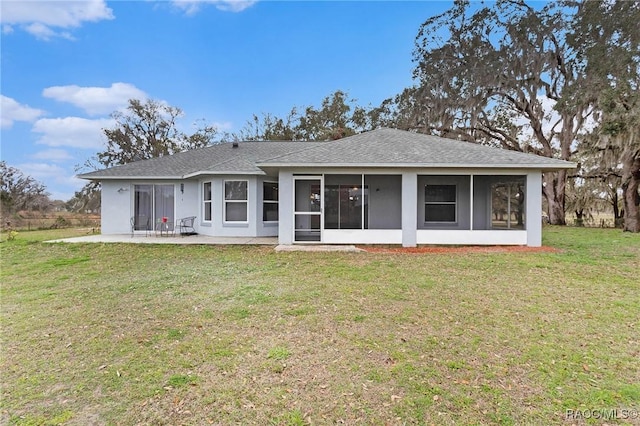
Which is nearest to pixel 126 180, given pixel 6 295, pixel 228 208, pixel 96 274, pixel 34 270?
pixel 228 208

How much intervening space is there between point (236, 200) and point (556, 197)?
19.5 m

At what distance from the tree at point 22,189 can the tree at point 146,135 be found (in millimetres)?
5314

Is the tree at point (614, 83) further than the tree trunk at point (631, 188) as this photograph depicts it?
No

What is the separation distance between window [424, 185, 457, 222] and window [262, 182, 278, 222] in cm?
570

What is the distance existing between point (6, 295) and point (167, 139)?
29354mm

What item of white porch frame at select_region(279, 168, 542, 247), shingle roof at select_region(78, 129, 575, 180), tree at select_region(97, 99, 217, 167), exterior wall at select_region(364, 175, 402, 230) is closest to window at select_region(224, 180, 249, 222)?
shingle roof at select_region(78, 129, 575, 180)

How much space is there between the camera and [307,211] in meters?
10.9

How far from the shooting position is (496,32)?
66.6 ft

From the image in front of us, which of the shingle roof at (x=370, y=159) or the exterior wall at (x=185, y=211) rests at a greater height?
the shingle roof at (x=370, y=159)

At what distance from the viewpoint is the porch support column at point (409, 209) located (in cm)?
1026

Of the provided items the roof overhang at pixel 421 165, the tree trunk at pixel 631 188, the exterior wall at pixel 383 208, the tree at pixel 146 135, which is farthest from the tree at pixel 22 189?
the tree trunk at pixel 631 188

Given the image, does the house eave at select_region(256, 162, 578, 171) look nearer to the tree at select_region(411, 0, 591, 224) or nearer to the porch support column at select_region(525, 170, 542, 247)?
the porch support column at select_region(525, 170, 542, 247)

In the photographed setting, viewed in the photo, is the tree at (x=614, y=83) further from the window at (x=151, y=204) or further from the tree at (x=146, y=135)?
the tree at (x=146, y=135)

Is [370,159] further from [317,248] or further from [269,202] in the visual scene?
[269,202]
